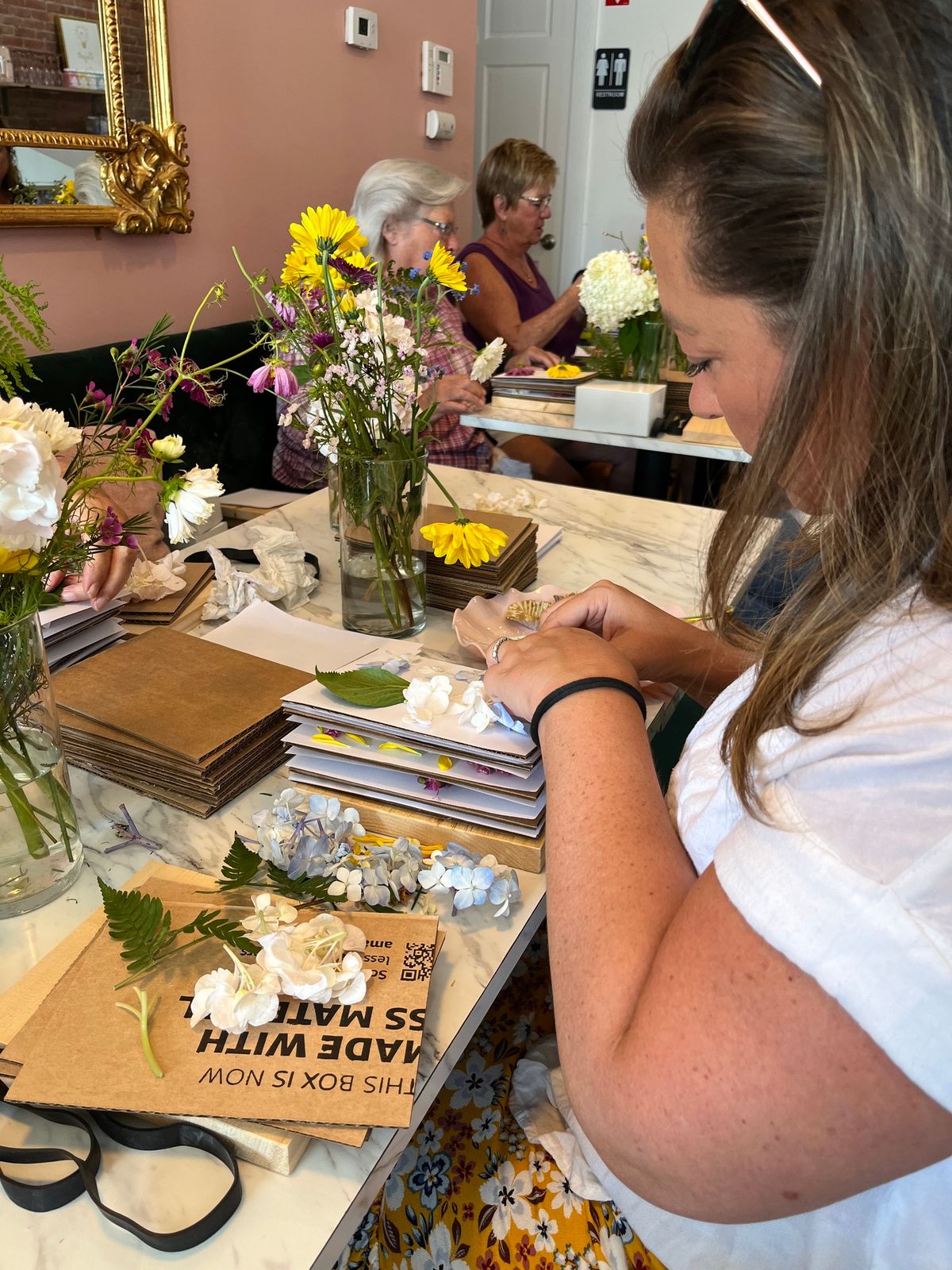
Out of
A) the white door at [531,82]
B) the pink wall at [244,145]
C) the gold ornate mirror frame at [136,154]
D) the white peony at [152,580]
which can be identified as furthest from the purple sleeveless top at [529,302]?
the white peony at [152,580]

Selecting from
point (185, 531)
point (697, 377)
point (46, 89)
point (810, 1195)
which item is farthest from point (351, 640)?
point (46, 89)

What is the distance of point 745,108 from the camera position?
1.84ft

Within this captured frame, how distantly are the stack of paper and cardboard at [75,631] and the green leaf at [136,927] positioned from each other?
0.48 m

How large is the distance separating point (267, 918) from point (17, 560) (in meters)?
0.31

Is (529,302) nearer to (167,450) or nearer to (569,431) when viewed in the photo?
(569,431)

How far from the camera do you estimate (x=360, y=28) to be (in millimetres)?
3094

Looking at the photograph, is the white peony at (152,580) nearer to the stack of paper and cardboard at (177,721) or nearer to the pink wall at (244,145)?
the stack of paper and cardboard at (177,721)

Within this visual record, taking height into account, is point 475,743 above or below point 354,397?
below

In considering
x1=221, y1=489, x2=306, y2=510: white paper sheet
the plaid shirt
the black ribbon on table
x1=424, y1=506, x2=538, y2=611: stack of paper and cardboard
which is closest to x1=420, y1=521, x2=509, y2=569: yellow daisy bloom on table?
x1=424, y1=506, x2=538, y2=611: stack of paper and cardboard

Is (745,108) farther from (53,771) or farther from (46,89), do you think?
(46,89)

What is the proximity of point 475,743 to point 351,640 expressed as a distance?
0.38m

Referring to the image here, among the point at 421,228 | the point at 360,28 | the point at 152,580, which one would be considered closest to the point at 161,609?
the point at 152,580

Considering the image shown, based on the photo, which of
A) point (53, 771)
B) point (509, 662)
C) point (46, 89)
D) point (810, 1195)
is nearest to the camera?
point (810, 1195)

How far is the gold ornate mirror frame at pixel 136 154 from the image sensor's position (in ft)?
7.20
